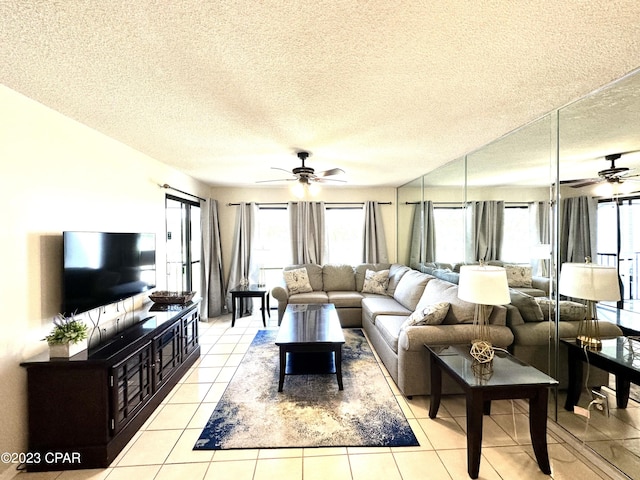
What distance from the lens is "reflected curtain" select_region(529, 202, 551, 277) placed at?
2.38 meters

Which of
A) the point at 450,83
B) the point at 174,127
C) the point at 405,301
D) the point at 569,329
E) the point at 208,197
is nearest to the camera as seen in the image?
the point at 450,83

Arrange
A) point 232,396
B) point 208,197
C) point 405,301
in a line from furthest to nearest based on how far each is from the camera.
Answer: point 208,197
point 405,301
point 232,396

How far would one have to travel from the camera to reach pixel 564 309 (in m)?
2.25

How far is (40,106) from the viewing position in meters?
2.08

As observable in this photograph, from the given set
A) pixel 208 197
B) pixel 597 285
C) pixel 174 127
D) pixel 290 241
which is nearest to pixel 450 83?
pixel 597 285

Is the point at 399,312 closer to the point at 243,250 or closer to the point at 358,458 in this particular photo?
the point at 358,458

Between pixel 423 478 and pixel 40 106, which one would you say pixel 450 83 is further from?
pixel 40 106

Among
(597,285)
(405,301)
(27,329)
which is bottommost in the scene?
(405,301)

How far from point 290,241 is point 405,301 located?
2.60 meters

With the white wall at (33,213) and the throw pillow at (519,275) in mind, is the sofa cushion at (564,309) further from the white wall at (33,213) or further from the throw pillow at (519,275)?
the white wall at (33,213)

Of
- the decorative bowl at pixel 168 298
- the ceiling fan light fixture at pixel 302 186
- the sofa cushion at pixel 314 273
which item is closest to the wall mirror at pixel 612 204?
the ceiling fan light fixture at pixel 302 186

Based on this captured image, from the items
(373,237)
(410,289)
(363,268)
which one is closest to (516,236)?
(410,289)

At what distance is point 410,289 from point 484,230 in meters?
1.33

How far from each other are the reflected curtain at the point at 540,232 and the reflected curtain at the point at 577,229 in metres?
0.13
